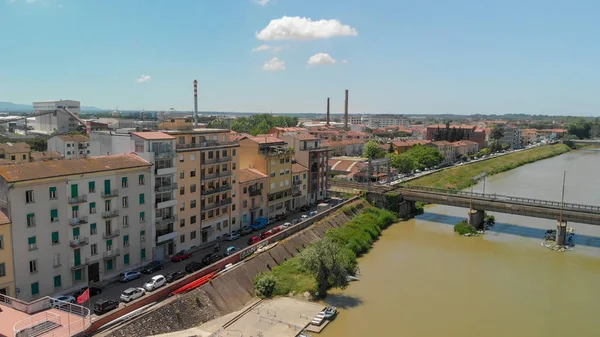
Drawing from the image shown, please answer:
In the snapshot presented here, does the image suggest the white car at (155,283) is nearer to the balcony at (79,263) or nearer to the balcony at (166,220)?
the balcony at (79,263)

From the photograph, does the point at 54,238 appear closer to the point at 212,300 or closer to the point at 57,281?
the point at 57,281

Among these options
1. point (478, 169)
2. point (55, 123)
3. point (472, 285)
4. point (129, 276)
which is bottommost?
point (472, 285)

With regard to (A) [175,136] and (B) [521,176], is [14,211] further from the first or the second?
(B) [521,176]

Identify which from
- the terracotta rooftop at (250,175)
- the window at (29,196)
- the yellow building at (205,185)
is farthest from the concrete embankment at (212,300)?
the window at (29,196)

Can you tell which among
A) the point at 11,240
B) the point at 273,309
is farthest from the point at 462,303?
the point at 11,240

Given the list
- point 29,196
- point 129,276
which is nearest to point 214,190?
point 129,276
